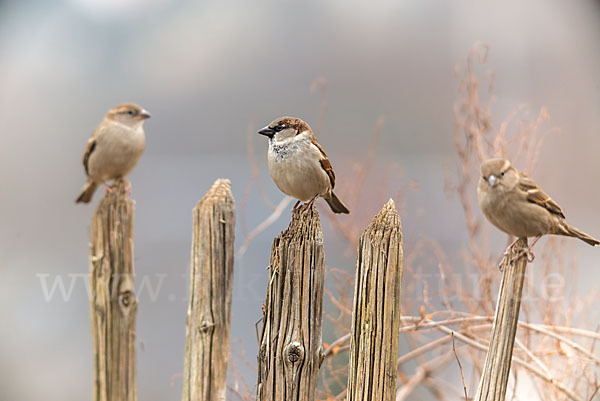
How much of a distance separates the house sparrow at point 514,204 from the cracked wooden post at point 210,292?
2.91 ft

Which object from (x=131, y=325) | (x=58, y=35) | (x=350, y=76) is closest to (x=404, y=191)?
(x=350, y=76)

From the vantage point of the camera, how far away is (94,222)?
7.41 feet

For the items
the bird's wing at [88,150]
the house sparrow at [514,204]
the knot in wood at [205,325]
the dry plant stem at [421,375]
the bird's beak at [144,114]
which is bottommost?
the dry plant stem at [421,375]

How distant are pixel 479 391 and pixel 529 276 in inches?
60.6

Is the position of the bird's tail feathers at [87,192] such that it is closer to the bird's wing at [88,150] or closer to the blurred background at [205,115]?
the bird's wing at [88,150]

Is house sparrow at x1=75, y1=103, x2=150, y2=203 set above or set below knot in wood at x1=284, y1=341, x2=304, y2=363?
above

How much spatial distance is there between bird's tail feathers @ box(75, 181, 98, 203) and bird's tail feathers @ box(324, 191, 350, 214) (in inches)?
49.8

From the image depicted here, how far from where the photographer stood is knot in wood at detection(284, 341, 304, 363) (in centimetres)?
161

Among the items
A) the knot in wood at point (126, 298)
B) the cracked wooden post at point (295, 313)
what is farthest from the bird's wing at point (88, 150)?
the cracked wooden post at point (295, 313)

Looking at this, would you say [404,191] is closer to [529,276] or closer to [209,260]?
[529,276]

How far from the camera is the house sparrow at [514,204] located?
72.0 inches

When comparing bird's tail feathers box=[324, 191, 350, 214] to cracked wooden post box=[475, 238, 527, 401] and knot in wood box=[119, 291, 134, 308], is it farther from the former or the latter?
knot in wood box=[119, 291, 134, 308]

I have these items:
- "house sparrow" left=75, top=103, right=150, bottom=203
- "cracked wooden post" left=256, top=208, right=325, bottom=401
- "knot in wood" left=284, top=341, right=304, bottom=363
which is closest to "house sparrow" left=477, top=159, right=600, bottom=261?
"cracked wooden post" left=256, top=208, right=325, bottom=401

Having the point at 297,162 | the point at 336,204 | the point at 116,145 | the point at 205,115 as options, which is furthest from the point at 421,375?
the point at 116,145
